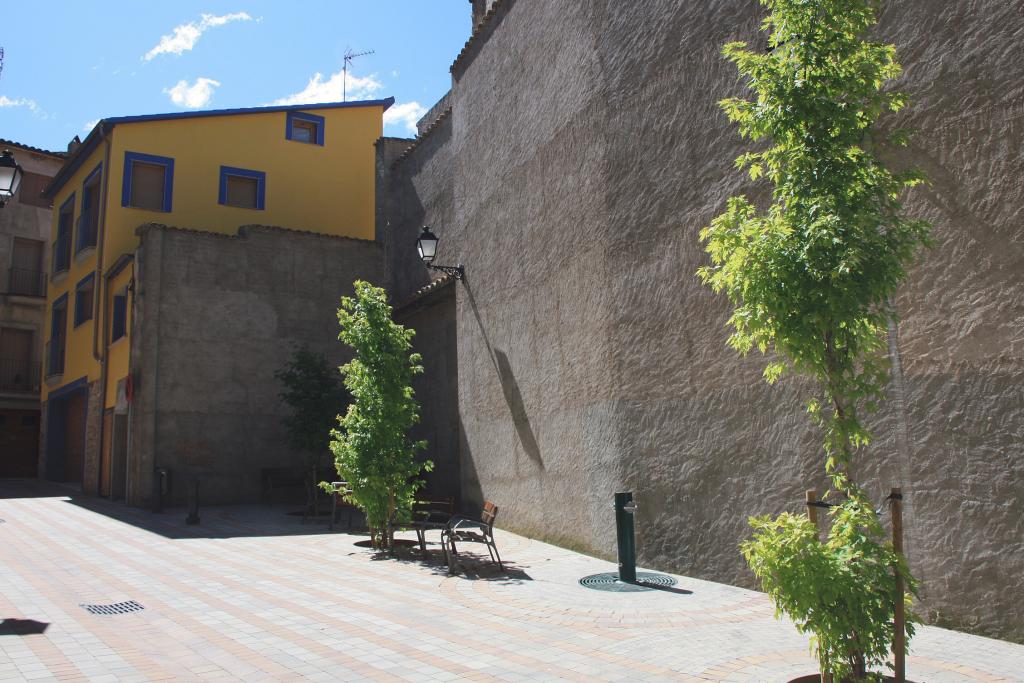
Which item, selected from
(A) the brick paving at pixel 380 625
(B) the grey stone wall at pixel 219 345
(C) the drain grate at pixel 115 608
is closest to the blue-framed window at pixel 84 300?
(B) the grey stone wall at pixel 219 345

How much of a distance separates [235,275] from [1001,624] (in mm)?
16406

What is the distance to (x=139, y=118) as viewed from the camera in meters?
19.5

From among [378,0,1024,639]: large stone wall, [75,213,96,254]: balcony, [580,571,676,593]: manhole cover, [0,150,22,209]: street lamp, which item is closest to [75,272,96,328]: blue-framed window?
[75,213,96,254]: balcony

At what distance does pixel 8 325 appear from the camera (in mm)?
27531

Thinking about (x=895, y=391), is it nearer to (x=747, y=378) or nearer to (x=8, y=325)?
(x=747, y=378)

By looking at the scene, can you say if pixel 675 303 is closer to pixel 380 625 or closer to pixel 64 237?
pixel 380 625

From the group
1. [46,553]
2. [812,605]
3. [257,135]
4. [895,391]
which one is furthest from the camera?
[257,135]

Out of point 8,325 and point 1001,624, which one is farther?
point 8,325

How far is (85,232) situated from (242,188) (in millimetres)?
4369

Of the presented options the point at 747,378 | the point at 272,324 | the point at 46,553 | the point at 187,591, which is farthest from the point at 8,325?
the point at 747,378

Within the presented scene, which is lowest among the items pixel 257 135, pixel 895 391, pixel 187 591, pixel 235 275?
pixel 187 591

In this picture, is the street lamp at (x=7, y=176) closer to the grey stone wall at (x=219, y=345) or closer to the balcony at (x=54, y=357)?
the grey stone wall at (x=219, y=345)

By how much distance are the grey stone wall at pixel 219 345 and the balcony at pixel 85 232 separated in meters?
4.24

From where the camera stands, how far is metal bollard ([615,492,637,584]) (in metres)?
8.41
